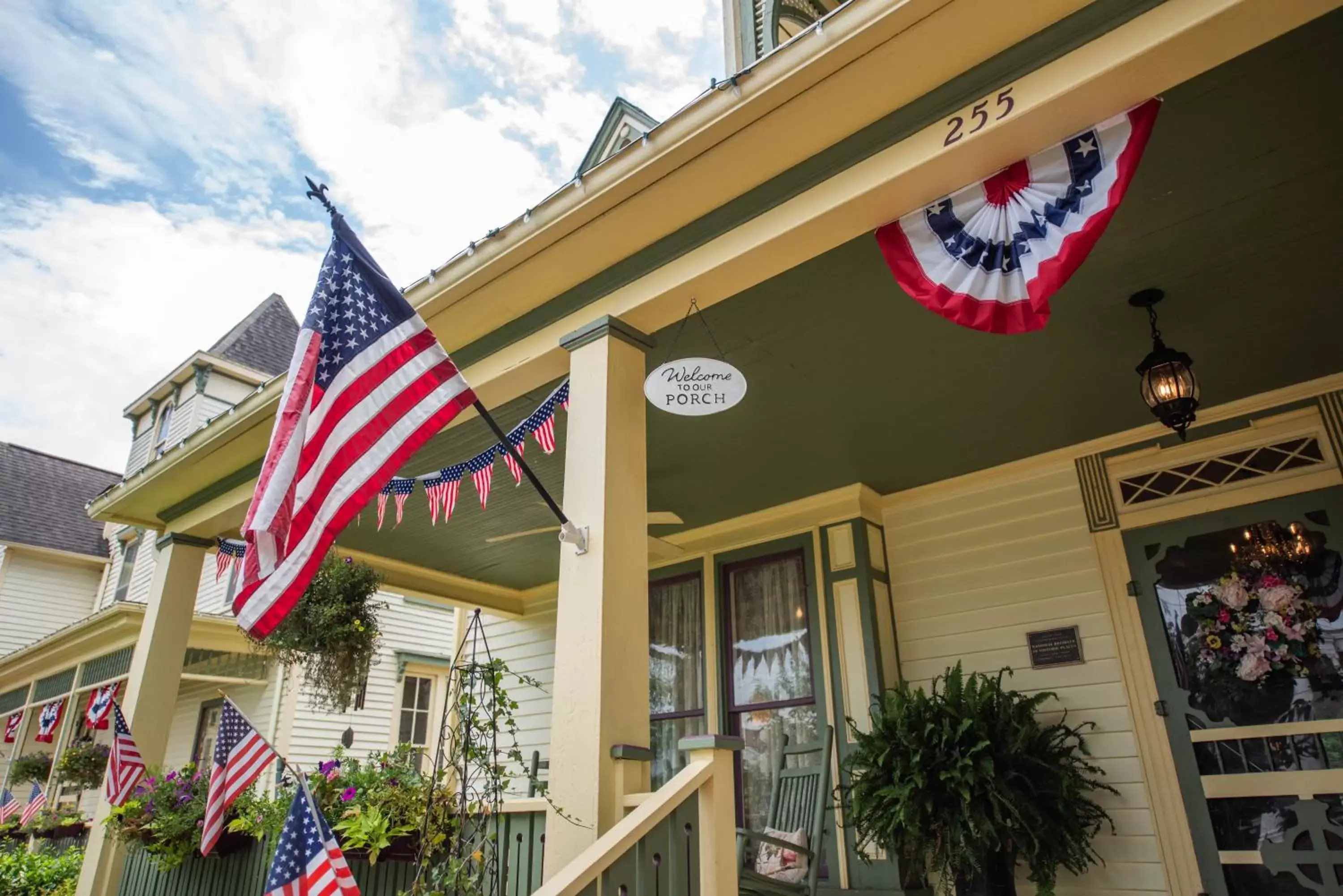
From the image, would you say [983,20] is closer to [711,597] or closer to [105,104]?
[711,597]

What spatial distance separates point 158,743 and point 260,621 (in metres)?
3.57

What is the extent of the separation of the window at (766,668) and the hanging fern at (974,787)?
0.98m

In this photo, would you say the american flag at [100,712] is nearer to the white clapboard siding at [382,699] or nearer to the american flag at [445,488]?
the american flag at [445,488]

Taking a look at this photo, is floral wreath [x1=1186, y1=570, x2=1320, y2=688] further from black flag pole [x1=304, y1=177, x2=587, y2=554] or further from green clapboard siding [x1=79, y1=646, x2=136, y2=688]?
green clapboard siding [x1=79, y1=646, x2=136, y2=688]

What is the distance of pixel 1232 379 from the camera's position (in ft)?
13.3

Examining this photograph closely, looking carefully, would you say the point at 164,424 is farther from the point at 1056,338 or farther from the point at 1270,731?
the point at 1270,731

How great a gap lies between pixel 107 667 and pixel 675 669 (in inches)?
325

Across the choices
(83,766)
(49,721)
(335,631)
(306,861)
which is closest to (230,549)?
(335,631)

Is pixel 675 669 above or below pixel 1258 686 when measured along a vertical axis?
above

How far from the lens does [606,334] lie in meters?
3.11

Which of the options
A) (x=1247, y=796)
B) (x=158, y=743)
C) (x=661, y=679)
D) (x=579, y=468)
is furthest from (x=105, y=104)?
(x=1247, y=796)

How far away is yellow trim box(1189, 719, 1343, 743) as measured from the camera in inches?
147

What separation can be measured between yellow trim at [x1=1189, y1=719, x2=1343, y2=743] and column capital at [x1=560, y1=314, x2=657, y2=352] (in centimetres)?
336

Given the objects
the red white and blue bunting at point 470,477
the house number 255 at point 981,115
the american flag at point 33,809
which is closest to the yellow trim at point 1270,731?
the house number 255 at point 981,115
